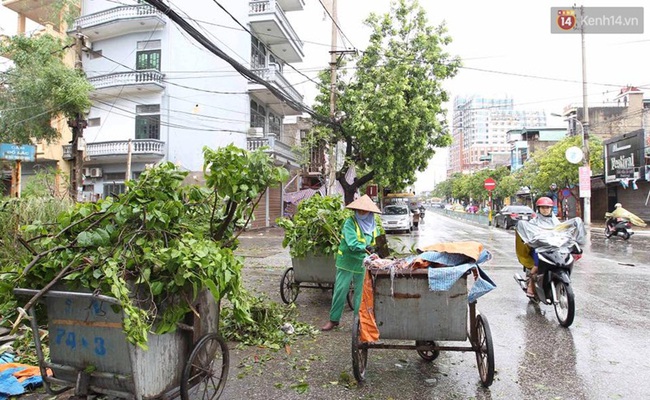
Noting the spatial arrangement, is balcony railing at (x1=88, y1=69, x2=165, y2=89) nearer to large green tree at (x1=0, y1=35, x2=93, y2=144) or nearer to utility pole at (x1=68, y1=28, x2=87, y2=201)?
large green tree at (x1=0, y1=35, x2=93, y2=144)

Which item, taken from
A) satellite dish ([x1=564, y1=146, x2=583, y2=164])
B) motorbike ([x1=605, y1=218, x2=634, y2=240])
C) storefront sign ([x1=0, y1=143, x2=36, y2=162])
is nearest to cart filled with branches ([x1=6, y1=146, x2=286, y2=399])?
storefront sign ([x1=0, y1=143, x2=36, y2=162])

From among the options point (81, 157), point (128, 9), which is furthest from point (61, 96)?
point (128, 9)

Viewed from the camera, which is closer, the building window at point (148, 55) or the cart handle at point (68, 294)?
the cart handle at point (68, 294)

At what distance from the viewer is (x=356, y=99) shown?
1630 centimetres

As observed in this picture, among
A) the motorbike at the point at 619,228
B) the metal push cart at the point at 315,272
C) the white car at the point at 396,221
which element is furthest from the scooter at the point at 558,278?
the white car at the point at 396,221

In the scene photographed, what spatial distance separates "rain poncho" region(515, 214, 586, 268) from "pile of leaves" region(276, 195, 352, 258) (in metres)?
2.57

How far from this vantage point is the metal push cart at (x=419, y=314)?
135 inches

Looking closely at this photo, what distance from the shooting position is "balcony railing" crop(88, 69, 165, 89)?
750 inches

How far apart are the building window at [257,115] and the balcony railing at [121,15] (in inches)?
235

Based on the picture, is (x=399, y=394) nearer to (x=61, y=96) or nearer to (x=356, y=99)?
(x=61, y=96)

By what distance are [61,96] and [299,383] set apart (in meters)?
12.2

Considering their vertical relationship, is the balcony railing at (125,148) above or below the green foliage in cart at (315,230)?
above

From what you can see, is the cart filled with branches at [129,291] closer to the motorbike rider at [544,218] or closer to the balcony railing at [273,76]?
the motorbike rider at [544,218]

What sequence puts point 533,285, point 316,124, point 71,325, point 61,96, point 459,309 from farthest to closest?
point 316,124 → point 61,96 → point 533,285 → point 459,309 → point 71,325
